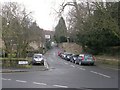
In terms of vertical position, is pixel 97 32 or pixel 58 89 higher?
pixel 97 32

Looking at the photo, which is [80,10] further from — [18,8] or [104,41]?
[18,8]

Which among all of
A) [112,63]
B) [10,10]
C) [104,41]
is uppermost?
[10,10]

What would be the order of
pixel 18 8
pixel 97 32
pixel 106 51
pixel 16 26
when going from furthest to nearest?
pixel 106 51 → pixel 97 32 → pixel 18 8 → pixel 16 26

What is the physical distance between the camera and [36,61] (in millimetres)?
35812

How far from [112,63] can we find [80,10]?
40.4 ft

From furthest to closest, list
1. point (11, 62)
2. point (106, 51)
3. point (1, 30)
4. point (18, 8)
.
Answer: point (106, 51)
point (18, 8)
point (1, 30)
point (11, 62)

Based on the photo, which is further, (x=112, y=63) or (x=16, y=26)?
(x=16, y=26)

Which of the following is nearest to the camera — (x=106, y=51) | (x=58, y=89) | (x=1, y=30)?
(x=58, y=89)

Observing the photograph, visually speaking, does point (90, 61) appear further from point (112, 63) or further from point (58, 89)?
point (58, 89)

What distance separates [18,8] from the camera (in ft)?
133

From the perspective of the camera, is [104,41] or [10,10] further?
[104,41]

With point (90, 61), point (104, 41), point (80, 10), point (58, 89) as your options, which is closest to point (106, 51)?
point (104, 41)

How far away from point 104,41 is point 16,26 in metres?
16.0

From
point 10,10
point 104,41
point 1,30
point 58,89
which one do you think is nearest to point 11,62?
point 1,30
